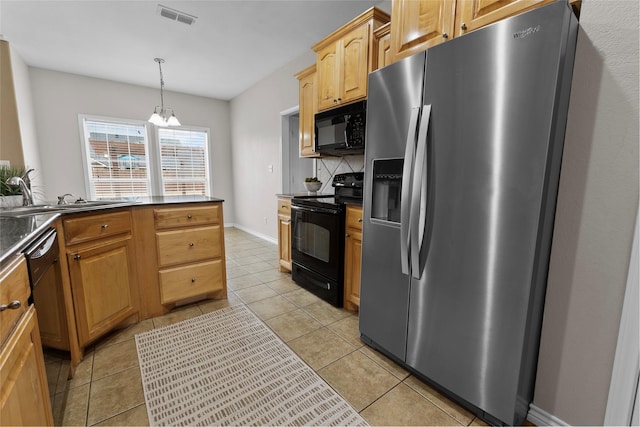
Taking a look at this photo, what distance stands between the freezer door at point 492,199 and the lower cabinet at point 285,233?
1.84m

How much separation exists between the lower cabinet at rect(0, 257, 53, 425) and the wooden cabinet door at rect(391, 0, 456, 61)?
2.07 metres

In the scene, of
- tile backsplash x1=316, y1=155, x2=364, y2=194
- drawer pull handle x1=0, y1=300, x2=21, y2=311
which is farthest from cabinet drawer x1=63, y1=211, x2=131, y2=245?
tile backsplash x1=316, y1=155, x2=364, y2=194

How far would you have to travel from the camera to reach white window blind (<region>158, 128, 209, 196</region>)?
17.2 ft

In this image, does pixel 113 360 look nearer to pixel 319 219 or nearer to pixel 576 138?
pixel 319 219

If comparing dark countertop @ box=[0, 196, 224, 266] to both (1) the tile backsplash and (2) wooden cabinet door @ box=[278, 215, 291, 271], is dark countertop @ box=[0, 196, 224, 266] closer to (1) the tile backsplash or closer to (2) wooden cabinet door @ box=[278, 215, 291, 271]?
(2) wooden cabinet door @ box=[278, 215, 291, 271]

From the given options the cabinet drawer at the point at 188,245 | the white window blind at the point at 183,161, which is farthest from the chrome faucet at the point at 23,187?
the white window blind at the point at 183,161

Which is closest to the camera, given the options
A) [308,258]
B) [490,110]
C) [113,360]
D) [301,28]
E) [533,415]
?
[490,110]

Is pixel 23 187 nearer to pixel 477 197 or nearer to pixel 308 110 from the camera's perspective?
pixel 308 110

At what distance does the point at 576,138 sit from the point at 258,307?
7.69 feet

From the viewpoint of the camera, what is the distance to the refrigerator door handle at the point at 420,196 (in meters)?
1.30

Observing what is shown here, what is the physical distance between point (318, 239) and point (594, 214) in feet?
5.91

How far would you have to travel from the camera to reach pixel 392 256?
1.56 metres

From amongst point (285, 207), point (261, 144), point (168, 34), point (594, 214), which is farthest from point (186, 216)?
point (261, 144)

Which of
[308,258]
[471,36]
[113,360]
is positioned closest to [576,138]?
[471,36]
